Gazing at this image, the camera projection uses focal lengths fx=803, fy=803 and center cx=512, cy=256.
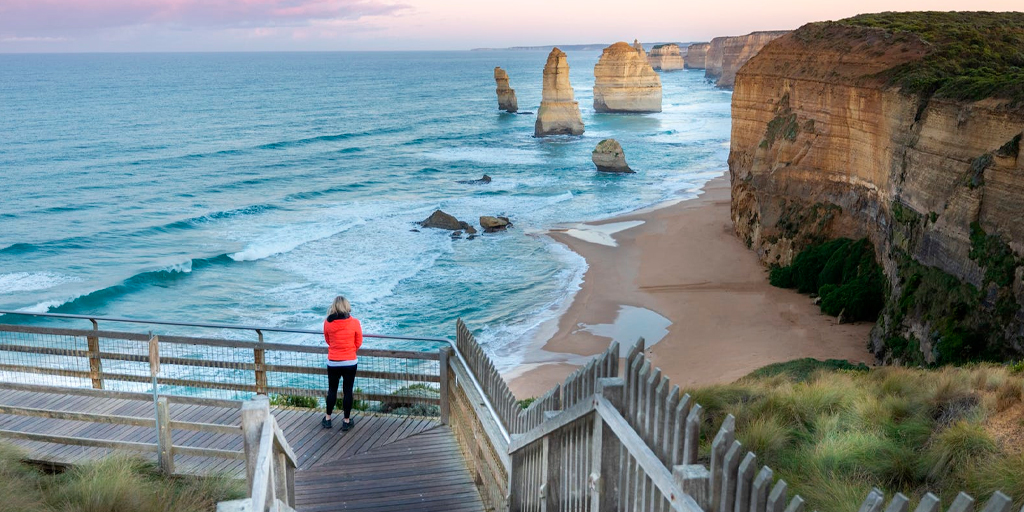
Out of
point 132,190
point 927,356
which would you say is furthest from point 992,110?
point 132,190

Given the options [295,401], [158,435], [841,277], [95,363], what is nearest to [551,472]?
[158,435]

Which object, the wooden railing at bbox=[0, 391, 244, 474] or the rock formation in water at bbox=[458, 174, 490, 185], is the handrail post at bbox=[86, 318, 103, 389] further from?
the rock formation in water at bbox=[458, 174, 490, 185]

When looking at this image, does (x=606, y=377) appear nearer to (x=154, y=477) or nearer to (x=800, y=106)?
(x=154, y=477)

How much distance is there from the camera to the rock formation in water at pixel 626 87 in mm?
92750

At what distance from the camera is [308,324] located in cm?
2495

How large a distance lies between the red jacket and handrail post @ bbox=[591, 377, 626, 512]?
4612 mm

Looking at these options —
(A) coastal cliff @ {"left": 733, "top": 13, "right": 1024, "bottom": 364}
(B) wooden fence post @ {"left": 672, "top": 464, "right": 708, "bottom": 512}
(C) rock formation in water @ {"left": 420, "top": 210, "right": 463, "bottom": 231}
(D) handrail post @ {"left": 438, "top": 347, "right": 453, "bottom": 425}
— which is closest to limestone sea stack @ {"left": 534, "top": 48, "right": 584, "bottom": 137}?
(C) rock formation in water @ {"left": 420, "top": 210, "right": 463, "bottom": 231}

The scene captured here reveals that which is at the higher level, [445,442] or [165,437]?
[165,437]

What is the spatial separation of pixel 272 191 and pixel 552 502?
4621cm

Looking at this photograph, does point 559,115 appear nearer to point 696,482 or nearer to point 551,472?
point 551,472

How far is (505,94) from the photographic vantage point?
98.5 m

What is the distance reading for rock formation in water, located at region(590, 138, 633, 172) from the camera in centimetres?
5256

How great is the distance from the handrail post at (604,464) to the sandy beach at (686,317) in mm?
13710

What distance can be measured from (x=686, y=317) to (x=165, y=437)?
60.4 ft
